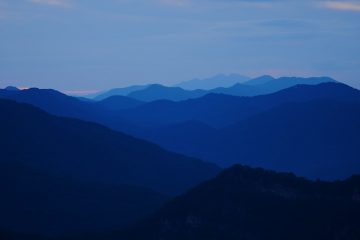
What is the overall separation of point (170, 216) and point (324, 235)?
8.49 meters

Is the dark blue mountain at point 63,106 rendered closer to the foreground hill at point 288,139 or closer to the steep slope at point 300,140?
the foreground hill at point 288,139

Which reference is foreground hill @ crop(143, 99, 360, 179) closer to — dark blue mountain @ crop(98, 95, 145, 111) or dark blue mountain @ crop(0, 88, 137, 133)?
dark blue mountain @ crop(0, 88, 137, 133)

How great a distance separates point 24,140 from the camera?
6756 centimetres

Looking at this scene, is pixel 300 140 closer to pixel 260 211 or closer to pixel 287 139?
pixel 287 139

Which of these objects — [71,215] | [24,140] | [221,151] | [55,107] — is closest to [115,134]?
[24,140]

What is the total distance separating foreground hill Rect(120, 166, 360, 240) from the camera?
106ft

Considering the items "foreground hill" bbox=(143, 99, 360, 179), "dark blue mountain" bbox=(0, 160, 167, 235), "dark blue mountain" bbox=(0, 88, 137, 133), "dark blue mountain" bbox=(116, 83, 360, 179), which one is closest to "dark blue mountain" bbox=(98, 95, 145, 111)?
"dark blue mountain" bbox=(0, 88, 137, 133)

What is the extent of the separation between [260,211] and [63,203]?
2111cm

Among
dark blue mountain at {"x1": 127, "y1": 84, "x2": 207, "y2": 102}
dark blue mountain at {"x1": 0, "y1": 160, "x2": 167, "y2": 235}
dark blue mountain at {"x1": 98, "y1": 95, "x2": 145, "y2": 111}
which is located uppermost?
dark blue mountain at {"x1": 127, "y1": 84, "x2": 207, "y2": 102}

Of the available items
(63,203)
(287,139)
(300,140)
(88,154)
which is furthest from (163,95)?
(63,203)

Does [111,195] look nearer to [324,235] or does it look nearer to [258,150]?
[324,235]

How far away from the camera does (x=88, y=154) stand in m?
66.1

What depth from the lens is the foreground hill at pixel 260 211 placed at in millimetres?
32438

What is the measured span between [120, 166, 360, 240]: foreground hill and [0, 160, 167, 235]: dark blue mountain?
9586 mm
